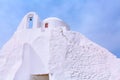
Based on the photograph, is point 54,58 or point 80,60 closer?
point 80,60

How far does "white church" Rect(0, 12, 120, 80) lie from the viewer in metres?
15.2

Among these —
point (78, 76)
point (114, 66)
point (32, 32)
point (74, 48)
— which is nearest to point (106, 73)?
point (114, 66)

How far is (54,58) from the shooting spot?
16047 millimetres

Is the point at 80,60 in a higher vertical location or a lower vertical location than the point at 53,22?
lower

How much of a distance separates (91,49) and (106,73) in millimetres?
2254

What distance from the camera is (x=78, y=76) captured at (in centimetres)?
1507

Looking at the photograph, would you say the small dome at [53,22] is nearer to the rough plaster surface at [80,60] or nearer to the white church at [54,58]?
the white church at [54,58]

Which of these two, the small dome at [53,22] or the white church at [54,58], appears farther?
the small dome at [53,22]

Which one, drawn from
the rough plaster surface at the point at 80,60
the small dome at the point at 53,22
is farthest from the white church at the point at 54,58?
the small dome at the point at 53,22

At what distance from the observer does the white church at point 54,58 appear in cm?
1517

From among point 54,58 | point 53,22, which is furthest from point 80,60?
point 53,22

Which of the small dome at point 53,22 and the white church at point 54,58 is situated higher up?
the small dome at point 53,22

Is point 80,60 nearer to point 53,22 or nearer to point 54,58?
point 54,58

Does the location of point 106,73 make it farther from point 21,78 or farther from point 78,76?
point 21,78
